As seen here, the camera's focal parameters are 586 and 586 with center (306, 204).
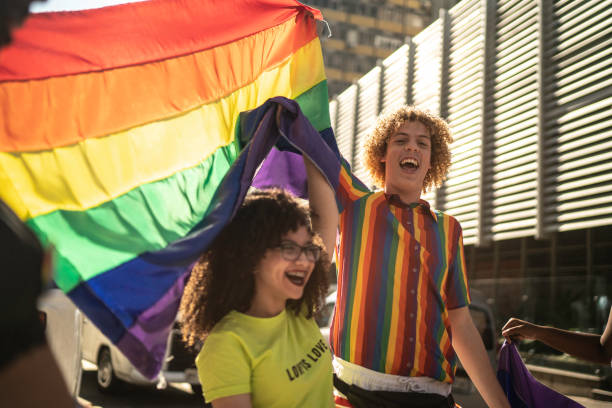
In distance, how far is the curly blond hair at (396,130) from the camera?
9.91ft

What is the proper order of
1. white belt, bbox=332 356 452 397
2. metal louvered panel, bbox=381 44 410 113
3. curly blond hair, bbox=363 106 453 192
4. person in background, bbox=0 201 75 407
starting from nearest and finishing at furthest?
person in background, bbox=0 201 75 407 → white belt, bbox=332 356 452 397 → curly blond hair, bbox=363 106 453 192 → metal louvered panel, bbox=381 44 410 113

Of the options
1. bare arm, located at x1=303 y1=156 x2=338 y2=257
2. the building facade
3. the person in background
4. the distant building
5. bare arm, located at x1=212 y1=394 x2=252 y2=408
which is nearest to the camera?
the person in background

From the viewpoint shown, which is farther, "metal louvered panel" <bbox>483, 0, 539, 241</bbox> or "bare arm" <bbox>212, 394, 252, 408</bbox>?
"metal louvered panel" <bbox>483, 0, 539, 241</bbox>

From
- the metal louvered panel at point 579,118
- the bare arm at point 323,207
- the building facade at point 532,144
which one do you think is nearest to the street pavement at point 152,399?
the building facade at point 532,144

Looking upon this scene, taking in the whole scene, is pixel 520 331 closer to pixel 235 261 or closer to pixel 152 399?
→ pixel 235 261

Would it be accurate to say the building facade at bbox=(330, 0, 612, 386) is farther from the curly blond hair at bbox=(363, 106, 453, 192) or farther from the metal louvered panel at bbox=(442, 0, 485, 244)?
the curly blond hair at bbox=(363, 106, 453, 192)

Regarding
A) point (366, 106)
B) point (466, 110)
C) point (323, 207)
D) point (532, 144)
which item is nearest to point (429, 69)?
point (466, 110)

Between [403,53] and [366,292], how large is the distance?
11931 mm

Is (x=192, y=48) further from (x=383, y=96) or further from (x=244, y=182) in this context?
(x=383, y=96)

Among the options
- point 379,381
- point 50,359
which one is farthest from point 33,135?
point 379,381

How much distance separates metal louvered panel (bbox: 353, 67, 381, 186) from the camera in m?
14.6

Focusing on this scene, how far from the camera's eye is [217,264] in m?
2.15

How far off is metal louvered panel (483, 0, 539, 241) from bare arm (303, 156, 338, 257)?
7.73 meters

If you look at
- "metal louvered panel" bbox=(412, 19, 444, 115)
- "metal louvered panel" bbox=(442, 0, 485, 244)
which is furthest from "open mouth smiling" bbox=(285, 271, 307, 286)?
"metal louvered panel" bbox=(412, 19, 444, 115)
